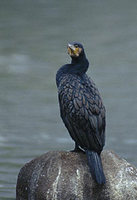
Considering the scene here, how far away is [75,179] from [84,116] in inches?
21.9

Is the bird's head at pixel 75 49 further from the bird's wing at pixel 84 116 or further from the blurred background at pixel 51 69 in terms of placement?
the blurred background at pixel 51 69

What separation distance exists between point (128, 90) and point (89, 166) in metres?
5.48

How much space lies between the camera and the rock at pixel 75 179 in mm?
7258

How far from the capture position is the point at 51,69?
13.7 m

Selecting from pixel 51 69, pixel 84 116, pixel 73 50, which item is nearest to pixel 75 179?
pixel 84 116

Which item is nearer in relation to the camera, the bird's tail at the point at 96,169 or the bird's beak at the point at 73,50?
the bird's tail at the point at 96,169

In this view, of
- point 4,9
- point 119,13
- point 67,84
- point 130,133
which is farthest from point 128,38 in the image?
point 67,84

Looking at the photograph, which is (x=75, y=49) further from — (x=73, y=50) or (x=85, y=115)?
(x=85, y=115)

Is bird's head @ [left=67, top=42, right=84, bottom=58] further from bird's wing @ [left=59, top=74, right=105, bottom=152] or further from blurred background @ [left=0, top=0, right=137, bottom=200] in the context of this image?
blurred background @ [left=0, top=0, right=137, bottom=200]

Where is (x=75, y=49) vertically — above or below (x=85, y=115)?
above

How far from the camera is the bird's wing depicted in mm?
7285

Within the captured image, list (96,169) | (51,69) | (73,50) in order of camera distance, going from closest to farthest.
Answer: (96,169) → (73,50) → (51,69)

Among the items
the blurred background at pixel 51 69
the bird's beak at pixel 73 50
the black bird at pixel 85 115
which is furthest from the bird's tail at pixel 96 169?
the blurred background at pixel 51 69

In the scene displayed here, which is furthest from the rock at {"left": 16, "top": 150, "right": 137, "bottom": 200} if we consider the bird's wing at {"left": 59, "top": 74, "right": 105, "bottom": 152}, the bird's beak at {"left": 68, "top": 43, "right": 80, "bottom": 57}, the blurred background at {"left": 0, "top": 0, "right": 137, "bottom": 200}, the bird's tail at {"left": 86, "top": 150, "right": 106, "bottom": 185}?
the blurred background at {"left": 0, "top": 0, "right": 137, "bottom": 200}
